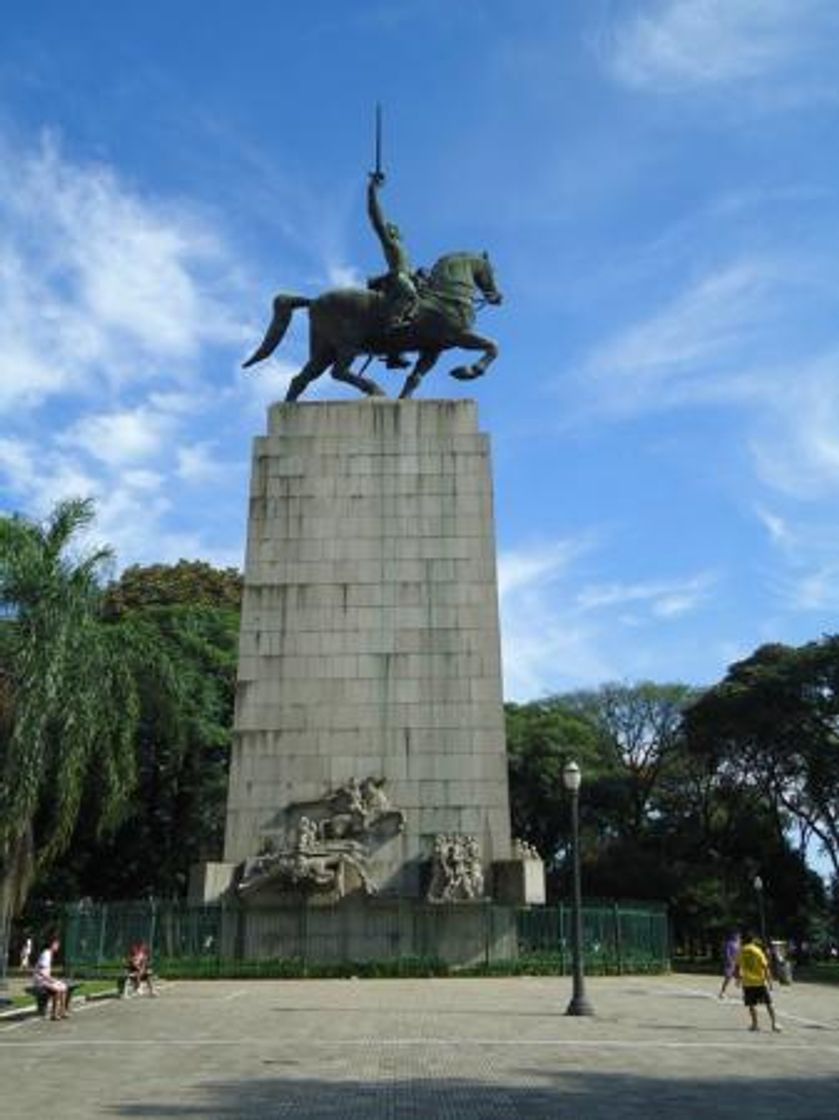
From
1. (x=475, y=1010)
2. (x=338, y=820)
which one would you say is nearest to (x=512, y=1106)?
(x=475, y=1010)

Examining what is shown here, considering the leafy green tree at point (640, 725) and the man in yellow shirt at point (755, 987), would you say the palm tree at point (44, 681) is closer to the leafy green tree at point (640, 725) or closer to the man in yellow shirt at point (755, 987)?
the man in yellow shirt at point (755, 987)

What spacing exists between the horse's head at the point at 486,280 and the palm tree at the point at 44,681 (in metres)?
11.6

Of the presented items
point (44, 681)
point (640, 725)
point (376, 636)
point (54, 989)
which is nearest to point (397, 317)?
point (376, 636)

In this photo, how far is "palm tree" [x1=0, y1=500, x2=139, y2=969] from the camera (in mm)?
22828

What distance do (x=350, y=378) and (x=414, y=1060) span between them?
20134mm

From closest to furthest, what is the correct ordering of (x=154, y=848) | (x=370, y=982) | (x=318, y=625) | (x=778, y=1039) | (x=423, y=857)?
(x=778, y=1039)
(x=370, y=982)
(x=423, y=857)
(x=318, y=625)
(x=154, y=848)

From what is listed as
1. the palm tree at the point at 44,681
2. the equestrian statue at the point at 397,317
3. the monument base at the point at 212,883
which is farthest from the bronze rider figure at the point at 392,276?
the monument base at the point at 212,883

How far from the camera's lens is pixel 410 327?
29688mm

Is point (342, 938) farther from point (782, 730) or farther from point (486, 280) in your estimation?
point (782, 730)

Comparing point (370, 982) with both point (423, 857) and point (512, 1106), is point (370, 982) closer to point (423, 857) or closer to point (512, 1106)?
point (423, 857)

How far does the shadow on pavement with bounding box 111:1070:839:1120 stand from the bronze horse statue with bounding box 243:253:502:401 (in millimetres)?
20860

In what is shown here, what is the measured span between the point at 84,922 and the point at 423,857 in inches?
296

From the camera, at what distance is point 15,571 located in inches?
939

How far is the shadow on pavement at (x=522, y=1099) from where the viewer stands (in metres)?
9.34
